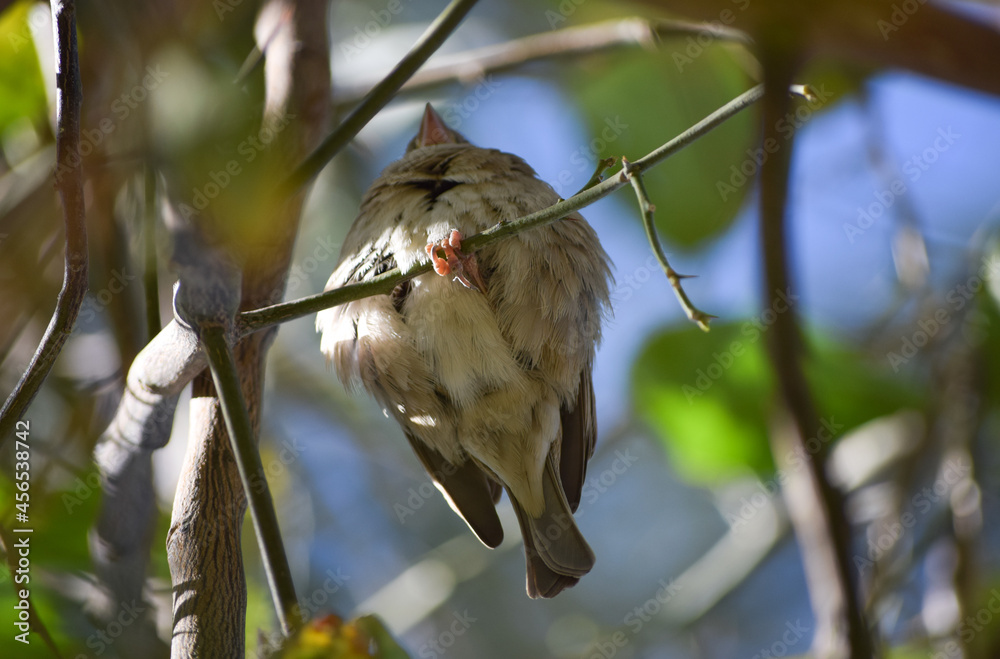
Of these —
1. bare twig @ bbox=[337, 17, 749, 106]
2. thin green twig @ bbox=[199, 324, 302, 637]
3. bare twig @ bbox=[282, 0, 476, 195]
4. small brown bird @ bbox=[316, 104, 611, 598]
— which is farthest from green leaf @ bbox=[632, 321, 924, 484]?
thin green twig @ bbox=[199, 324, 302, 637]

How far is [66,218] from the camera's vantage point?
1.23m

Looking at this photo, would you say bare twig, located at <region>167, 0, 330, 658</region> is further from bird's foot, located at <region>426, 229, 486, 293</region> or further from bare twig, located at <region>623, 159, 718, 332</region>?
bare twig, located at <region>623, 159, 718, 332</region>

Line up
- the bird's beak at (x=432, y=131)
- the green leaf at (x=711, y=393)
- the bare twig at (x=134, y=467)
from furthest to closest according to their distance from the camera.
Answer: the bird's beak at (x=432, y=131) → the green leaf at (x=711, y=393) → the bare twig at (x=134, y=467)

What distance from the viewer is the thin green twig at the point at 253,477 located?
111cm

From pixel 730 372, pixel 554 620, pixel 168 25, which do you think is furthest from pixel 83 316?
pixel 554 620

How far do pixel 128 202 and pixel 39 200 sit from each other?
20 centimetres

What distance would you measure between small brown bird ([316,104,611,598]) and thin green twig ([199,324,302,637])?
93 cm

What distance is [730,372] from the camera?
9.07ft

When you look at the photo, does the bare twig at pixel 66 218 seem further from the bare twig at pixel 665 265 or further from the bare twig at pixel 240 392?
the bare twig at pixel 665 265

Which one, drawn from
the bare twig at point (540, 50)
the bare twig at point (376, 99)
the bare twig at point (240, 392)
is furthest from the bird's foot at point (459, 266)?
the bare twig at point (540, 50)

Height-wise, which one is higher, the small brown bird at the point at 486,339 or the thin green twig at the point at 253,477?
the small brown bird at the point at 486,339

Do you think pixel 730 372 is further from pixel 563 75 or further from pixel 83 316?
pixel 83 316

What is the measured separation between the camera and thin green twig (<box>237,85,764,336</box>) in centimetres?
118

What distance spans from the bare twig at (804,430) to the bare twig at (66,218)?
117 cm
